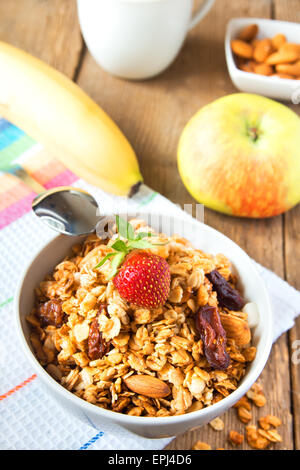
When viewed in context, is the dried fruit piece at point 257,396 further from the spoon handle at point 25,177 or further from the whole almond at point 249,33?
the whole almond at point 249,33

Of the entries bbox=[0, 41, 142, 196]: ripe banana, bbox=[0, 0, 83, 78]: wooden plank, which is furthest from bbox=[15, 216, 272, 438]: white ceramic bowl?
bbox=[0, 0, 83, 78]: wooden plank

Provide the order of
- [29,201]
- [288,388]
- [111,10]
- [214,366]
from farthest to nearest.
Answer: [111,10] → [29,201] → [288,388] → [214,366]

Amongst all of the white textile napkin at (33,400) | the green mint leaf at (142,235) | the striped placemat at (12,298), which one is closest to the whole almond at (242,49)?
the striped placemat at (12,298)

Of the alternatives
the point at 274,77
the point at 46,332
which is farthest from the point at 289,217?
the point at 46,332

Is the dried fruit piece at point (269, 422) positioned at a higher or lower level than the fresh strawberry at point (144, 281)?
lower

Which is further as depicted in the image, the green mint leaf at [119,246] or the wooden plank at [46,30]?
the wooden plank at [46,30]

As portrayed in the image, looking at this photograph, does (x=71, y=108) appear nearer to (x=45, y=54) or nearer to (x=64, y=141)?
(x=64, y=141)

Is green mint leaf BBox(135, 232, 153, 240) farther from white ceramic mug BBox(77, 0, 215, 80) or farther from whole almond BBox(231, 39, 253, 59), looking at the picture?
whole almond BBox(231, 39, 253, 59)
